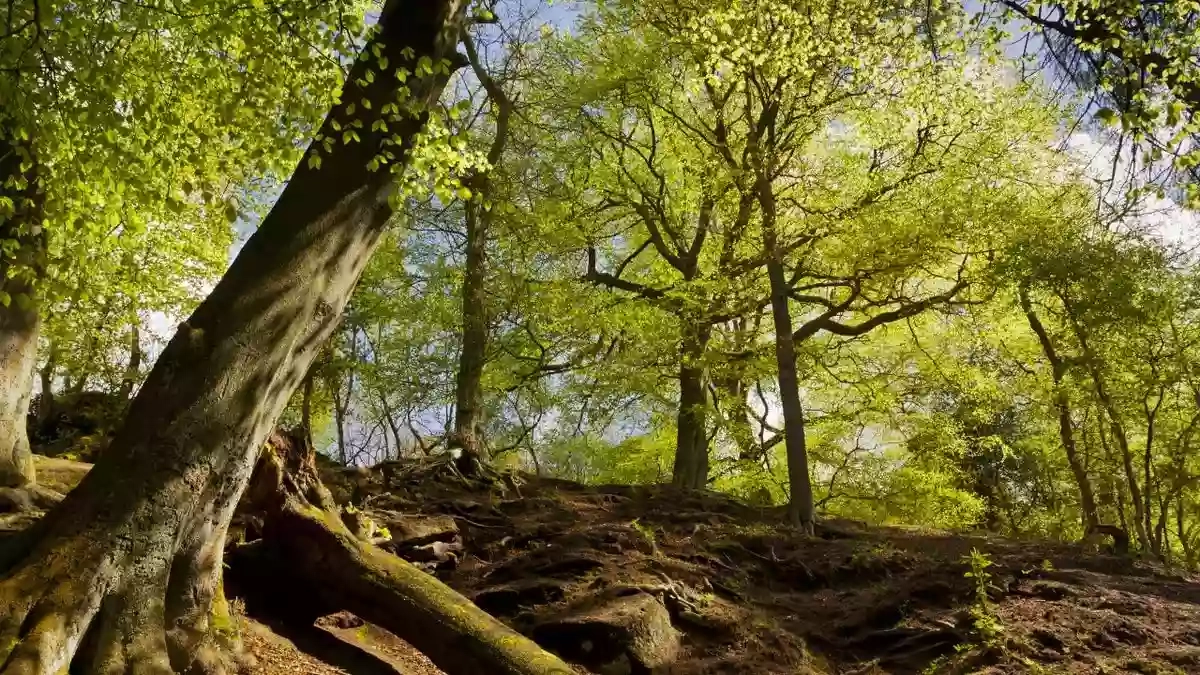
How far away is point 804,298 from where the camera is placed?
1213 cm

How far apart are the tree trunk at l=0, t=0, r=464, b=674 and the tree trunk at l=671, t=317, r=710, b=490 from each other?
9093mm

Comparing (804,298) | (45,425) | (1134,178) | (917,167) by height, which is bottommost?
(45,425)

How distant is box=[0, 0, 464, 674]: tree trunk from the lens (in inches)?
136

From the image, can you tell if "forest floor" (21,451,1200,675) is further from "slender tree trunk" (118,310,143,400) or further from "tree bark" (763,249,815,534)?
"slender tree trunk" (118,310,143,400)

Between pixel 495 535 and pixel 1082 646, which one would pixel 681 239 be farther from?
pixel 1082 646

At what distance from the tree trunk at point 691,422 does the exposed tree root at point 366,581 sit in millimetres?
8457

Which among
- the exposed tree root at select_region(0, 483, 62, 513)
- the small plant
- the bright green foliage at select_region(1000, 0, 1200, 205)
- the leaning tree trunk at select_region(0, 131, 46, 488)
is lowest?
the small plant

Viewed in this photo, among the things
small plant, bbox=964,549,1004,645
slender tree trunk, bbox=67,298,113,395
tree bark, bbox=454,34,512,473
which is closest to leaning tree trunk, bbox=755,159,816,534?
small plant, bbox=964,549,1004,645

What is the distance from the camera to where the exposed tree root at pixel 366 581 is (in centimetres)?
446

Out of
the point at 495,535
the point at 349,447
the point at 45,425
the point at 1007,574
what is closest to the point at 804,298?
the point at 1007,574

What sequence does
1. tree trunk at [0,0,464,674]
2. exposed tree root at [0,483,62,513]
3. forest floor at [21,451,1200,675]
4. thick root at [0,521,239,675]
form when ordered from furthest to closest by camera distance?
1. exposed tree root at [0,483,62,513]
2. forest floor at [21,451,1200,675]
3. tree trunk at [0,0,464,674]
4. thick root at [0,521,239,675]

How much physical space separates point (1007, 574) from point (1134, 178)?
4085mm

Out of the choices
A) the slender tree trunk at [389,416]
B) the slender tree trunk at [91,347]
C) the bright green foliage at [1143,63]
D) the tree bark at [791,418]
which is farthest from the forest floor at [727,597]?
the slender tree trunk at [389,416]

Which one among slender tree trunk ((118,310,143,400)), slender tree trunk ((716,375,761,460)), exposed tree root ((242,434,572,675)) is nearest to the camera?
exposed tree root ((242,434,572,675))
